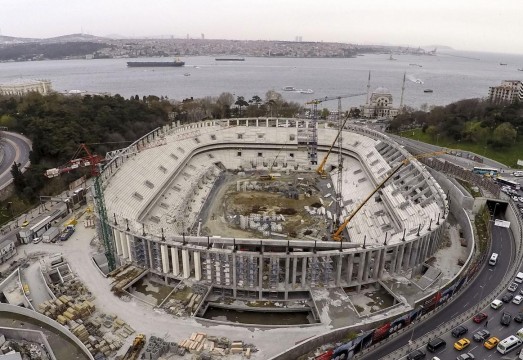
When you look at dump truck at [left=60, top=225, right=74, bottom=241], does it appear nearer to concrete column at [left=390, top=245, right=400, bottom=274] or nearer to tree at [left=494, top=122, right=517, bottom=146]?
concrete column at [left=390, top=245, right=400, bottom=274]

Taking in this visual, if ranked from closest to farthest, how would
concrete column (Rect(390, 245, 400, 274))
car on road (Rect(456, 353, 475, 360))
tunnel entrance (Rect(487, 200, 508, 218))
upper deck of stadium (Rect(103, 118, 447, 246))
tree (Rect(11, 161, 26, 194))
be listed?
car on road (Rect(456, 353, 475, 360)) < concrete column (Rect(390, 245, 400, 274)) < upper deck of stadium (Rect(103, 118, 447, 246)) < tunnel entrance (Rect(487, 200, 508, 218)) < tree (Rect(11, 161, 26, 194))

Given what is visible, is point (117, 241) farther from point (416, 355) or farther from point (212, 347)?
point (416, 355)

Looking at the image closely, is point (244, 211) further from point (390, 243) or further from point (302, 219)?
point (390, 243)

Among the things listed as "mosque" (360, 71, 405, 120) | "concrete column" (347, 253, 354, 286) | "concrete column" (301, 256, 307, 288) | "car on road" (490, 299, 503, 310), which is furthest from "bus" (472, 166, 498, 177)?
"mosque" (360, 71, 405, 120)

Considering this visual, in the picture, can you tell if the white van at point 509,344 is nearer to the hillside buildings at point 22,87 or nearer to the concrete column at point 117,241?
the concrete column at point 117,241

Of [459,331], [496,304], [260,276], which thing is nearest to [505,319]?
[496,304]

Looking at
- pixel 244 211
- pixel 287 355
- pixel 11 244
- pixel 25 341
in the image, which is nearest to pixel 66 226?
pixel 11 244

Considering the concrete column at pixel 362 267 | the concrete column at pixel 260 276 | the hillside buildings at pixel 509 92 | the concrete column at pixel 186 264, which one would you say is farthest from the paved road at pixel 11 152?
the hillside buildings at pixel 509 92
